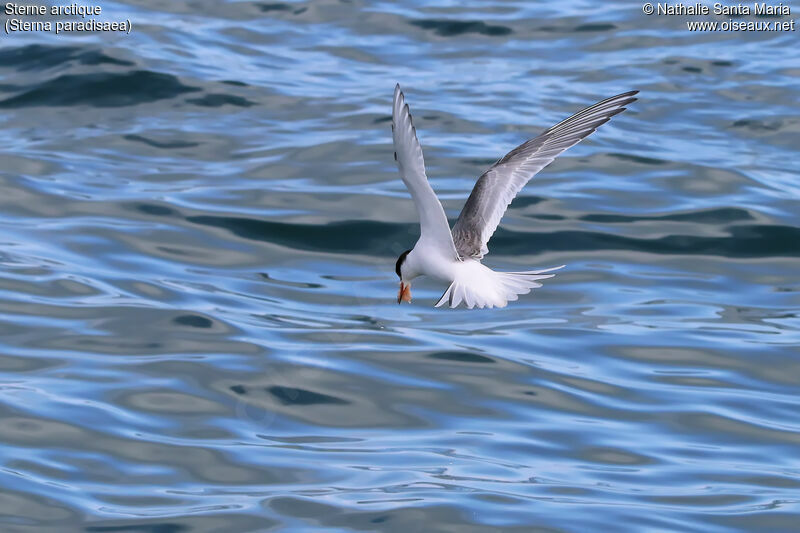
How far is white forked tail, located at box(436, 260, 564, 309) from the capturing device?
6322 millimetres

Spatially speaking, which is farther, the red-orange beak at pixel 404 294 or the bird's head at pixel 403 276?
the red-orange beak at pixel 404 294

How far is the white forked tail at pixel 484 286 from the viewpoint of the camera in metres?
6.32

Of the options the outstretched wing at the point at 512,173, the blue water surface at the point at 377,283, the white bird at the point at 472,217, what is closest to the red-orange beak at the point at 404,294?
the white bird at the point at 472,217

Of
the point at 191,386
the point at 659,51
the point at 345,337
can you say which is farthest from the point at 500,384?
the point at 659,51

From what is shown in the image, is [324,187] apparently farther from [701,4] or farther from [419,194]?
[701,4]

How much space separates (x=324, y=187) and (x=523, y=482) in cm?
567

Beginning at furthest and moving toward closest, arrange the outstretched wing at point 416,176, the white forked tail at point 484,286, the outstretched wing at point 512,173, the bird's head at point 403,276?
the outstretched wing at point 512,173 < the bird's head at point 403,276 < the white forked tail at point 484,286 < the outstretched wing at point 416,176

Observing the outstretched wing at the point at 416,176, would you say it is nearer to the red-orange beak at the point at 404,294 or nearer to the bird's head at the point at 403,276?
the bird's head at the point at 403,276

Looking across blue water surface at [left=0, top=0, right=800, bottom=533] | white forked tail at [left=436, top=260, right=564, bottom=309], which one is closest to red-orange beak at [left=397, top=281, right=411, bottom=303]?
white forked tail at [left=436, top=260, right=564, bottom=309]

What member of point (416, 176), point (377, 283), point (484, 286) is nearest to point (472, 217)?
point (484, 286)

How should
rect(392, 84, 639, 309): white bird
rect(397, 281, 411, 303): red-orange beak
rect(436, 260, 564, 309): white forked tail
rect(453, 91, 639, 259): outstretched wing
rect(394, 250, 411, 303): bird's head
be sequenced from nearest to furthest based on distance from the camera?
rect(392, 84, 639, 309): white bird, rect(436, 260, 564, 309): white forked tail, rect(394, 250, 411, 303): bird's head, rect(397, 281, 411, 303): red-orange beak, rect(453, 91, 639, 259): outstretched wing

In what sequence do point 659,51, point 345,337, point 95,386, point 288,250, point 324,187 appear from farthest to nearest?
point 659,51
point 324,187
point 288,250
point 345,337
point 95,386

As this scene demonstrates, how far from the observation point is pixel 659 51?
53.5ft

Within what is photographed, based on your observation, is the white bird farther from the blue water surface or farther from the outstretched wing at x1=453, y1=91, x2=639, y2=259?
the blue water surface
